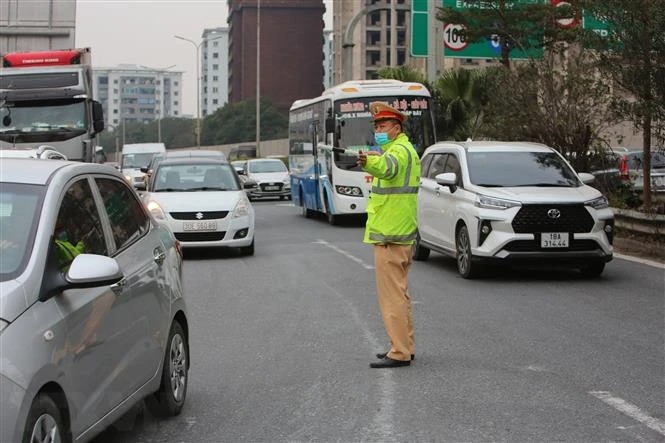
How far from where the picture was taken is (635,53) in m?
17.7

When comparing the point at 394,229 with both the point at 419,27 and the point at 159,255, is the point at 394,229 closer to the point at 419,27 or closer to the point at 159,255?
the point at 159,255

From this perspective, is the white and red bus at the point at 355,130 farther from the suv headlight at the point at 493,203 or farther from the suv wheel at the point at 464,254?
the suv headlight at the point at 493,203

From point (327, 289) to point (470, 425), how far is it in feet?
23.2

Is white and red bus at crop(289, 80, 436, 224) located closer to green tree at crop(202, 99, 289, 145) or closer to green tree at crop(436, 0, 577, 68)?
green tree at crop(436, 0, 577, 68)

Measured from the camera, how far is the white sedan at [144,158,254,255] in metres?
18.1

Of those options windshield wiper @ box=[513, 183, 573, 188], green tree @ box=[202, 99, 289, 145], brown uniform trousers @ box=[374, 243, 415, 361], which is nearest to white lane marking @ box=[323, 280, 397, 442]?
brown uniform trousers @ box=[374, 243, 415, 361]

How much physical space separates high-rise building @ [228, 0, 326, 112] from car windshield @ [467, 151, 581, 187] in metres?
136

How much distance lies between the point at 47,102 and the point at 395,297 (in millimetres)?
20020

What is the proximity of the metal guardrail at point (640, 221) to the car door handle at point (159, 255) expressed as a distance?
42.4 ft

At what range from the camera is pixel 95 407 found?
5.34 m

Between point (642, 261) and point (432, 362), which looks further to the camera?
point (642, 261)

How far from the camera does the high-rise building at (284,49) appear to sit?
152500 millimetres

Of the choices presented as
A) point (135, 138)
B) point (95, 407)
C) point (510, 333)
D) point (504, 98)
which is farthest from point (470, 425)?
point (135, 138)

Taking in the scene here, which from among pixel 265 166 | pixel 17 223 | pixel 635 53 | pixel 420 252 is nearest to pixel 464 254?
pixel 420 252
